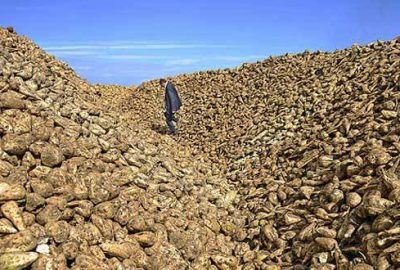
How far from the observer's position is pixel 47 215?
529 centimetres

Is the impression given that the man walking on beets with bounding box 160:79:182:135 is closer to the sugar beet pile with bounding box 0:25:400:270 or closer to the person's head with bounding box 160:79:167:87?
the sugar beet pile with bounding box 0:25:400:270

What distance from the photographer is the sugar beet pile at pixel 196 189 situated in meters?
Answer: 5.24

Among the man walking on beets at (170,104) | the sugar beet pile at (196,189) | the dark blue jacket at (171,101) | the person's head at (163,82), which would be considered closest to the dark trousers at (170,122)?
the man walking on beets at (170,104)

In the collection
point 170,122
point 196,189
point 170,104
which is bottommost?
point 196,189

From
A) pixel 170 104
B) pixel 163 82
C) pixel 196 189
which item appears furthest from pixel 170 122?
pixel 163 82

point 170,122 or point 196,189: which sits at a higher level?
point 170,122

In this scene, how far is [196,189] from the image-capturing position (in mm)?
8086

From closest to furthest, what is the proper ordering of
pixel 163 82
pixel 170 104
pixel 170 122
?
pixel 170 104 → pixel 170 122 → pixel 163 82

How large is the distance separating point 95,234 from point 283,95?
29.4ft

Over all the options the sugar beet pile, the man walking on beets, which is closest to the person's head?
the man walking on beets

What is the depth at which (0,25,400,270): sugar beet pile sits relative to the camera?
5242 millimetres

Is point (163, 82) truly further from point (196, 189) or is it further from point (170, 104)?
point (196, 189)

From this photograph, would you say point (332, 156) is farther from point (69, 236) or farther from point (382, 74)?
point (69, 236)

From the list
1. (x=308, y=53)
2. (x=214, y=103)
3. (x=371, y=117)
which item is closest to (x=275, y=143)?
(x=371, y=117)
